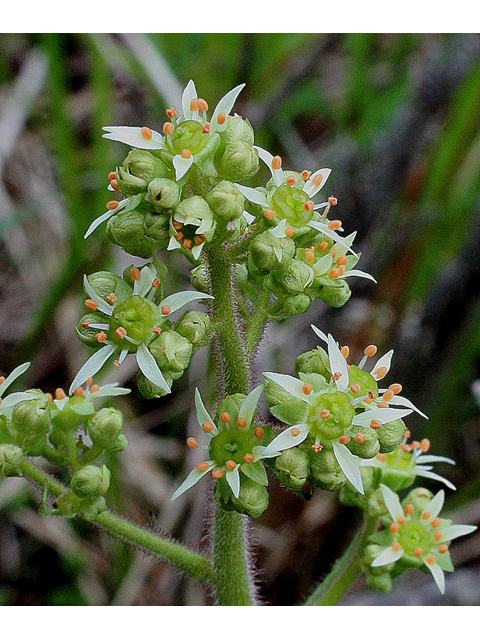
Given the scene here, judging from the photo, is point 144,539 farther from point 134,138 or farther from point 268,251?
point 134,138

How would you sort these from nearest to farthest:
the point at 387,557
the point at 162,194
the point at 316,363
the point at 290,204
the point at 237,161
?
the point at 162,194, the point at 237,161, the point at 290,204, the point at 316,363, the point at 387,557

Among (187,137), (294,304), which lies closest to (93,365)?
(294,304)

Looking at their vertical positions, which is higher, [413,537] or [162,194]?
[162,194]

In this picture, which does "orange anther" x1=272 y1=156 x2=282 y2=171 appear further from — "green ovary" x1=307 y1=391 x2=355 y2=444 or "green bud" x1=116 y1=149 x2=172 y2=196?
"green ovary" x1=307 y1=391 x2=355 y2=444

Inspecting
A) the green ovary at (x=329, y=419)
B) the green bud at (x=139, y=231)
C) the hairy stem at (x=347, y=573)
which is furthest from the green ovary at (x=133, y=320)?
the hairy stem at (x=347, y=573)

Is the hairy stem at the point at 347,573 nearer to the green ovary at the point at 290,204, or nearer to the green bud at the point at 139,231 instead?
the green ovary at the point at 290,204

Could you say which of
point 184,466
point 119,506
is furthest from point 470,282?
point 119,506

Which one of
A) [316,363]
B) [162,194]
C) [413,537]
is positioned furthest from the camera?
[413,537]
